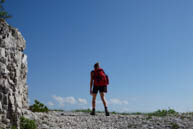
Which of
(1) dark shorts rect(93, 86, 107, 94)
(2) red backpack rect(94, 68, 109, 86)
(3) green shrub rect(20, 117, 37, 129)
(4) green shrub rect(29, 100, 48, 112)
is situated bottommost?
(3) green shrub rect(20, 117, 37, 129)

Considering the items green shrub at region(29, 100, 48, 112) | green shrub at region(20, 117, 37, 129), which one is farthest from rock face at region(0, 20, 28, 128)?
green shrub at region(29, 100, 48, 112)

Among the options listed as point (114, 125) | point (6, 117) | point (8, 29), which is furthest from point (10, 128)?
point (114, 125)

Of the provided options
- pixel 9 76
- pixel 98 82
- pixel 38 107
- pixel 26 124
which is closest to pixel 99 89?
pixel 98 82

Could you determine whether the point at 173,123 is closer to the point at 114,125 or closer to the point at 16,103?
the point at 114,125

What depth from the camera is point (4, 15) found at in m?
11.9

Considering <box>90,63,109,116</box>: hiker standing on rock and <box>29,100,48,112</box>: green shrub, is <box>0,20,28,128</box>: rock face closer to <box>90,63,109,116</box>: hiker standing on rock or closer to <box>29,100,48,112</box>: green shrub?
<box>29,100,48,112</box>: green shrub

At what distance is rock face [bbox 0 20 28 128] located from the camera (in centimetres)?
956

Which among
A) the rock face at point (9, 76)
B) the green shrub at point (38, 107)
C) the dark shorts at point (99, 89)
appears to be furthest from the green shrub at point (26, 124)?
the dark shorts at point (99, 89)

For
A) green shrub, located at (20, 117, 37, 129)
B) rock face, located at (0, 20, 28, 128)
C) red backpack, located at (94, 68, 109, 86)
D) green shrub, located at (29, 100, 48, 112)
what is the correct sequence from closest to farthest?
rock face, located at (0, 20, 28, 128) → green shrub, located at (20, 117, 37, 129) → green shrub, located at (29, 100, 48, 112) → red backpack, located at (94, 68, 109, 86)

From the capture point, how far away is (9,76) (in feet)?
32.4

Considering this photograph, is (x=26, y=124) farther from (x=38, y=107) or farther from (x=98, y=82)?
(x=98, y=82)

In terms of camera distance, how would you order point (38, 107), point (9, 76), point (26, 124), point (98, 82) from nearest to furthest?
point (9, 76) < point (26, 124) < point (38, 107) < point (98, 82)

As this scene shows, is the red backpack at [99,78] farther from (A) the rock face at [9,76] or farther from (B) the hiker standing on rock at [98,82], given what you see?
(A) the rock face at [9,76]

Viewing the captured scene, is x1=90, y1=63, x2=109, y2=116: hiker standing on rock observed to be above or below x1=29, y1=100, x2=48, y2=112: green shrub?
above
